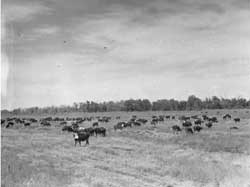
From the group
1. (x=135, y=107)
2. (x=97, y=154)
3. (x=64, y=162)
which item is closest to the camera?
(x=64, y=162)

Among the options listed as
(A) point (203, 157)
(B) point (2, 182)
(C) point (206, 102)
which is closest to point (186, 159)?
(A) point (203, 157)

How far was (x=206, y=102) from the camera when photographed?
411 ft

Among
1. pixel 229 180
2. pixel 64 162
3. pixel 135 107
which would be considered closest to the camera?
pixel 229 180

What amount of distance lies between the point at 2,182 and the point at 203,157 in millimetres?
10584

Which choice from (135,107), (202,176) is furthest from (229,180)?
(135,107)

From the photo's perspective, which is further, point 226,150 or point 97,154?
point 226,150

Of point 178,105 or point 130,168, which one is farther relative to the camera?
point 178,105

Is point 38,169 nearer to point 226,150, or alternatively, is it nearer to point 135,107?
point 226,150

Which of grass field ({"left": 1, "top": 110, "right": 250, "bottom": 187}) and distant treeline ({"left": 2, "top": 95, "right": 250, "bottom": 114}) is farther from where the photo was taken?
distant treeline ({"left": 2, "top": 95, "right": 250, "bottom": 114})

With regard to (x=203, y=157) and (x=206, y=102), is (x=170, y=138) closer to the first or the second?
(x=203, y=157)

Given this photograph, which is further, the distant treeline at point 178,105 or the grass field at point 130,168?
the distant treeline at point 178,105

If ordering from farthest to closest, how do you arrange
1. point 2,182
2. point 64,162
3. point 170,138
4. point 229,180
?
point 170,138 < point 64,162 < point 229,180 < point 2,182

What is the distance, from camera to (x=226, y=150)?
62.6 ft

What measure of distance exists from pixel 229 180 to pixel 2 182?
8.40m
